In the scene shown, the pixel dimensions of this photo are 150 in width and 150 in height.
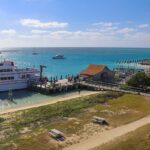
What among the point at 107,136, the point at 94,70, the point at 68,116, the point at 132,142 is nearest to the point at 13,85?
the point at 94,70

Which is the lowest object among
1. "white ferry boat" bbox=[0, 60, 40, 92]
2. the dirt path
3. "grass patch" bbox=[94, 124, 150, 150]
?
the dirt path

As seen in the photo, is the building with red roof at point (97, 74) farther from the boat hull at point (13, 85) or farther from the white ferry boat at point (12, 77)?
the boat hull at point (13, 85)

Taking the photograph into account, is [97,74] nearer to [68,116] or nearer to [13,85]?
[13,85]

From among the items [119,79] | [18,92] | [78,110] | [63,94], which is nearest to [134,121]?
[78,110]

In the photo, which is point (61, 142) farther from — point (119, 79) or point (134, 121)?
point (119, 79)

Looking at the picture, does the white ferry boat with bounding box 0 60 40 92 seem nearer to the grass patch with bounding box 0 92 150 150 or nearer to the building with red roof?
the building with red roof

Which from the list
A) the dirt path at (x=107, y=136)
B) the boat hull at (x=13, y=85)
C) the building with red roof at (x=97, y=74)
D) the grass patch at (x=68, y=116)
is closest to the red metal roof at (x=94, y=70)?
the building with red roof at (x=97, y=74)

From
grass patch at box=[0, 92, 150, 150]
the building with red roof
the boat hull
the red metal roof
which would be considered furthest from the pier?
grass patch at box=[0, 92, 150, 150]
